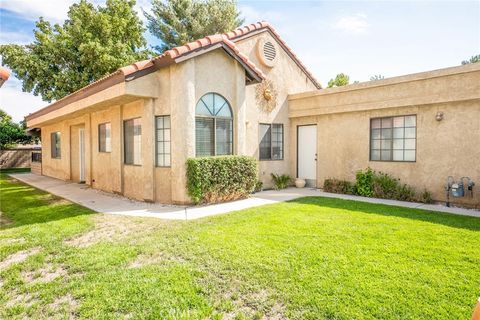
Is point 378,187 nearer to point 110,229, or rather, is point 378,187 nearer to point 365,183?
point 365,183

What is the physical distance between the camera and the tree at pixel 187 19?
94.8 feet

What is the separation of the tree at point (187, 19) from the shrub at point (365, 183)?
76.2ft

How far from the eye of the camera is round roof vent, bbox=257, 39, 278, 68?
13354 millimetres

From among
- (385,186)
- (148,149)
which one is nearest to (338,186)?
(385,186)

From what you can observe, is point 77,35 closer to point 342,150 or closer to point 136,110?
point 136,110

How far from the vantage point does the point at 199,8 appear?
29.0 metres

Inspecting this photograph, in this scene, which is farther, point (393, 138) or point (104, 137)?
point (104, 137)

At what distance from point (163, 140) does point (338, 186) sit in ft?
23.9

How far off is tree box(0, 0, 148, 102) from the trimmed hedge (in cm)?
1953

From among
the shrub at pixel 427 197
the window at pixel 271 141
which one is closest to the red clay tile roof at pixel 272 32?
the window at pixel 271 141

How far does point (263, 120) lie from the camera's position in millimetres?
13164

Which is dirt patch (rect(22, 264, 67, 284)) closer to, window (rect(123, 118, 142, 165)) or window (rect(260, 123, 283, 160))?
window (rect(123, 118, 142, 165))

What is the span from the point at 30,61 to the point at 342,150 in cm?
2562

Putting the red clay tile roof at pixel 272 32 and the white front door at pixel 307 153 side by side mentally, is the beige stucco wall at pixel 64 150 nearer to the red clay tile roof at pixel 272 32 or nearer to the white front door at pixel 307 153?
the red clay tile roof at pixel 272 32
